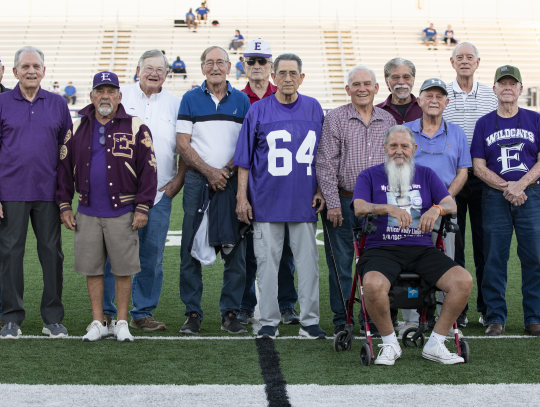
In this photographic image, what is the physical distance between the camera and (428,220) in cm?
392

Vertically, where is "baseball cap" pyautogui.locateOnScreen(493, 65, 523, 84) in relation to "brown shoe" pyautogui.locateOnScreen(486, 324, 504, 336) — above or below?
above

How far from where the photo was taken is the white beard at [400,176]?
162 inches

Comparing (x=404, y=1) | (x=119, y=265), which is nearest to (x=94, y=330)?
(x=119, y=265)

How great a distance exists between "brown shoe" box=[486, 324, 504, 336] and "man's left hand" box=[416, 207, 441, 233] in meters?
1.08

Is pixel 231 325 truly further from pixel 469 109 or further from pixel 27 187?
pixel 469 109

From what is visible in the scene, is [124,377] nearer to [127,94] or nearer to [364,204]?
[364,204]

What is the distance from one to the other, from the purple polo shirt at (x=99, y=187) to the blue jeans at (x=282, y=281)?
125 cm

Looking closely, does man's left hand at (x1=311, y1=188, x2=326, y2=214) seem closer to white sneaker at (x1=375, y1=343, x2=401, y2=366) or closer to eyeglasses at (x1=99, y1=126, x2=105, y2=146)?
white sneaker at (x1=375, y1=343, x2=401, y2=366)

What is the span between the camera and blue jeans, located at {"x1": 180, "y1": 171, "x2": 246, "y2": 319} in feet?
15.6

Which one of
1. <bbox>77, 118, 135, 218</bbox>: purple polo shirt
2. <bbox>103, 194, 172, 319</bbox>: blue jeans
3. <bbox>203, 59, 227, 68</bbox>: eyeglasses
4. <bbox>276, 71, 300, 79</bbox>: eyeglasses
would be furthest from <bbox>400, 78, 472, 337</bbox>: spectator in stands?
<bbox>77, 118, 135, 218</bbox>: purple polo shirt

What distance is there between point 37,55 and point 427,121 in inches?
106

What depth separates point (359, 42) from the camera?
30172 millimetres

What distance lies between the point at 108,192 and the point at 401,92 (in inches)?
87.9

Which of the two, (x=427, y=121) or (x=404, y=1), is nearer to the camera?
(x=427, y=121)
